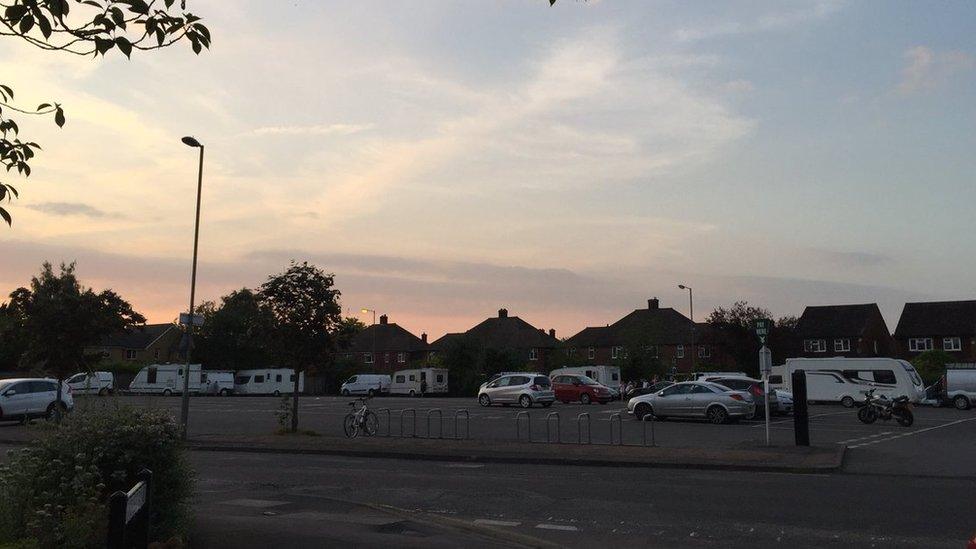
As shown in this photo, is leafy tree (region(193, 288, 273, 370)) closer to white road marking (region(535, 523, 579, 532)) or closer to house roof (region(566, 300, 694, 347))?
house roof (region(566, 300, 694, 347))

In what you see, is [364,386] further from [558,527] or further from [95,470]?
[95,470]

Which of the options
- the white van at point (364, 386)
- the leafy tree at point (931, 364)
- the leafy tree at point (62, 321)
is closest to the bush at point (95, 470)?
the leafy tree at point (62, 321)

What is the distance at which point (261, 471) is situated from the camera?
16344 millimetres

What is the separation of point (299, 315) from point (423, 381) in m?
41.7

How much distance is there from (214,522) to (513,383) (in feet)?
106

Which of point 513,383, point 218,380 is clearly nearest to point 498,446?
point 513,383

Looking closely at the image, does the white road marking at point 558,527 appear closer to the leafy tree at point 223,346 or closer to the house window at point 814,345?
the house window at point 814,345

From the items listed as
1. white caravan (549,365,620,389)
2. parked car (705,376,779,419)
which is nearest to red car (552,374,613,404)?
white caravan (549,365,620,389)

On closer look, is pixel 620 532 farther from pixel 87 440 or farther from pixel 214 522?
pixel 87 440

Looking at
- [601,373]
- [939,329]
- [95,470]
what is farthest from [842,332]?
[95,470]

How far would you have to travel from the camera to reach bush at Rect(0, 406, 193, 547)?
733cm

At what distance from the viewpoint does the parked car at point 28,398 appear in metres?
29.5

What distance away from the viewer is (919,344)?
276ft

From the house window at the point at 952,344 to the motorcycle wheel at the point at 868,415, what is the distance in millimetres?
61263
